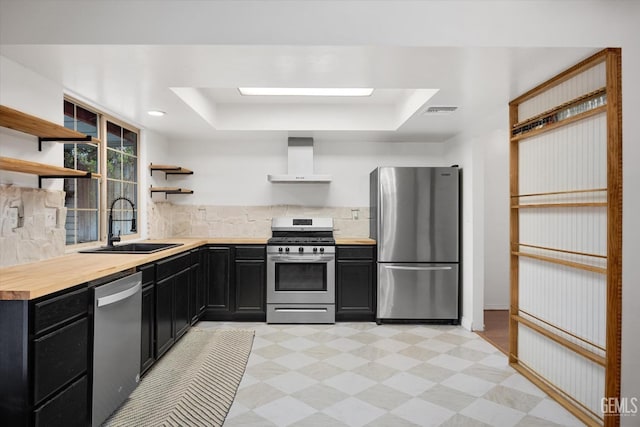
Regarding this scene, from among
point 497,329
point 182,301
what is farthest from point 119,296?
point 497,329

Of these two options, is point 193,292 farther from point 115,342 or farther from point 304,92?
point 304,92

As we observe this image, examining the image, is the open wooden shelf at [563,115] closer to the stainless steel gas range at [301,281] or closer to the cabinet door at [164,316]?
the stainless steel gas range at [301,281]

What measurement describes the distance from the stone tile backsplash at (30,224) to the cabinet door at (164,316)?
2.51 ft

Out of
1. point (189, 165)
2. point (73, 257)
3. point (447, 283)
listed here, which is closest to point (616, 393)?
point (447, 283)

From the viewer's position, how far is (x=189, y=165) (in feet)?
16.3

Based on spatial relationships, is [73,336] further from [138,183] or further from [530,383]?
[530,383]

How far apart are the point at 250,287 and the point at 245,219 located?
1020 millimetres

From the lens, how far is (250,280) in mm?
4355

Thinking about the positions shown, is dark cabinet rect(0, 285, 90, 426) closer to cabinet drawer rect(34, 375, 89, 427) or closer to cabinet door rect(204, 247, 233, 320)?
cabinet drawer rect(34, 375, 89, 427)

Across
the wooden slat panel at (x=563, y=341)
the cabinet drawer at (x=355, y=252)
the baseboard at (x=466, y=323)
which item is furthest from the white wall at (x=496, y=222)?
the wooden slat panel at (x=563, y=341)

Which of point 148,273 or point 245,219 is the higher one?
point 245,219

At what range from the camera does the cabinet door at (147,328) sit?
2.79m

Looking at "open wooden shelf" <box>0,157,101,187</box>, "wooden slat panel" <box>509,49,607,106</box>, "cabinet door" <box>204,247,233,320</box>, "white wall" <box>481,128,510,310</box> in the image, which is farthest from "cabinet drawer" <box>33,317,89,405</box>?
"white wall" <box>481,128,510,310</box>

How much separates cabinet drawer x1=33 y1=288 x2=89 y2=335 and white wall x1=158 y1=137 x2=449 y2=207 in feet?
10.00
